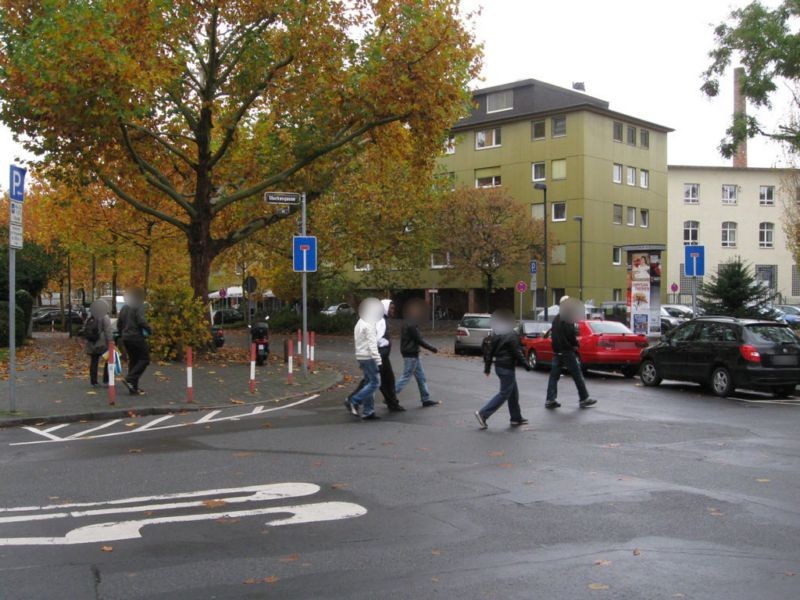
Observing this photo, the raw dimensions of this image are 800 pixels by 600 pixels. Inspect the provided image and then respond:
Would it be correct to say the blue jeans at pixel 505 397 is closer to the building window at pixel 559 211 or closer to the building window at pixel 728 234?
the building window at pixel 559 211

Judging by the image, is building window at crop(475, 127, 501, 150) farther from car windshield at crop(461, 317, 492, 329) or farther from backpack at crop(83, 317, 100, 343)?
backpack at crop(83, 317, 100, 343)

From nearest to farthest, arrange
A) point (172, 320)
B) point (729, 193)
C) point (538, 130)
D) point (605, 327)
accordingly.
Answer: point (605, 327) → point (172, 320) → point (538, 130) → point (729, 193)

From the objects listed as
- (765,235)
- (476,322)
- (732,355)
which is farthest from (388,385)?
(765,235)

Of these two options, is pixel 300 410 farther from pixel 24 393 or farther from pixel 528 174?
pixel 528 174

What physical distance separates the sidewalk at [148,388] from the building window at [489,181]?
112ft

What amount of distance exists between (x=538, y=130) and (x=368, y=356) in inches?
1652

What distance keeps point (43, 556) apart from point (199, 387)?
10.4 meters

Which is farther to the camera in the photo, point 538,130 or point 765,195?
point 765,195

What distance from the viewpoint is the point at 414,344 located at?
43.9ft

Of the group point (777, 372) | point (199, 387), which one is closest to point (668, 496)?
point (777, 372)

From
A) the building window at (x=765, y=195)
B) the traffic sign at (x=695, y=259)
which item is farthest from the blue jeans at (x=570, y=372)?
the building window at (x=765, y=195)

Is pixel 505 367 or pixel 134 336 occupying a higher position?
pixel 134 336

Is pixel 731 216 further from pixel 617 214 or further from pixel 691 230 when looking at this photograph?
pixel 617 214

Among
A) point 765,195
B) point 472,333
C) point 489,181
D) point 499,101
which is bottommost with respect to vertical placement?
point 472,333
